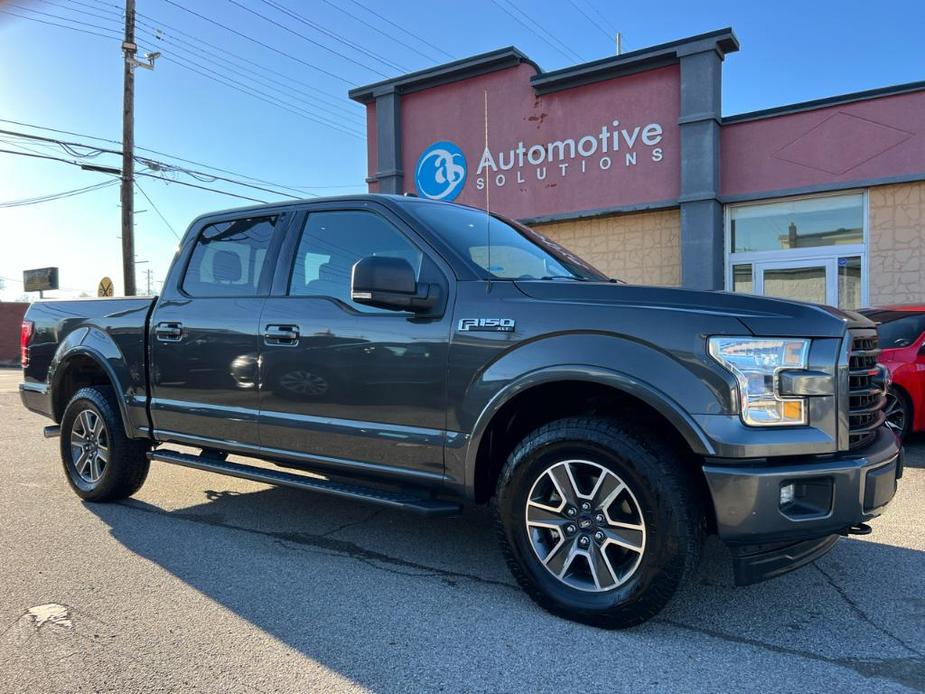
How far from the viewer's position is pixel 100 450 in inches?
204

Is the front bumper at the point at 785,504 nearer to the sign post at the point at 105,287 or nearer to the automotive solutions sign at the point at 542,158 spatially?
the automotive solutions sign at the point at 542,158

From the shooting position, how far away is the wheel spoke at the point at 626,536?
291cm

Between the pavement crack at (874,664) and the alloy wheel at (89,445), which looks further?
the alloy wheel at (89,445)

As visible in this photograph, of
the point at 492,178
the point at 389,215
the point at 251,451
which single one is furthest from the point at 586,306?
the point at 492,178

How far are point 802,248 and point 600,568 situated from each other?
9856 mm

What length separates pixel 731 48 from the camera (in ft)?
38.0

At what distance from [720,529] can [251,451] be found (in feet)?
8.92

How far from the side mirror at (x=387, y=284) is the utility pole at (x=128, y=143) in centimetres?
1813

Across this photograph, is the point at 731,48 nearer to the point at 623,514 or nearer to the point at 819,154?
the point at 819,154

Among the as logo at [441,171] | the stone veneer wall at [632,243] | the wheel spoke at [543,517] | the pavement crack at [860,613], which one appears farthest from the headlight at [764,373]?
the as logo at [441,171]

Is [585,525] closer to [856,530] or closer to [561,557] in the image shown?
[561,557]

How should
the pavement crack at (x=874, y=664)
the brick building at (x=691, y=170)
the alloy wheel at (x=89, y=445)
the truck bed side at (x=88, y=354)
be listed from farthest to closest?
the brick building at (x=691, y=170), the alloy wheel at (x=89, y=445), the truck bed side at (x=88, y=354), the pavement crack at (x=874, y=664)

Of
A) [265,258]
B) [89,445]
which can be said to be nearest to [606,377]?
[265,258]

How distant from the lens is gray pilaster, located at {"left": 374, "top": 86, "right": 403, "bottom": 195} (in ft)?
48.5
